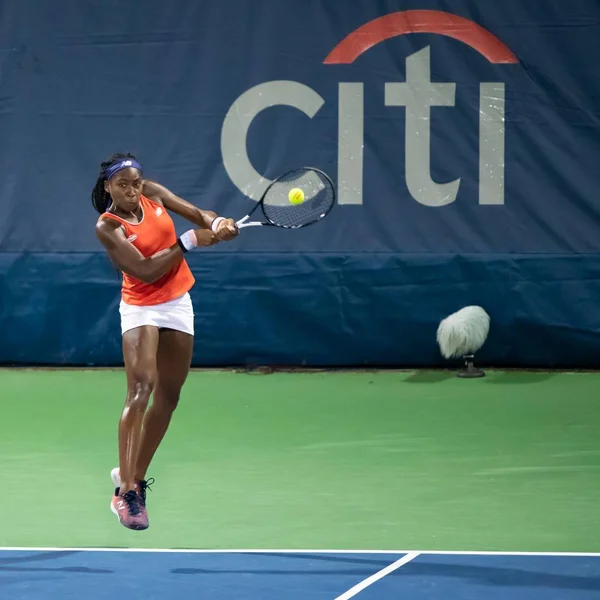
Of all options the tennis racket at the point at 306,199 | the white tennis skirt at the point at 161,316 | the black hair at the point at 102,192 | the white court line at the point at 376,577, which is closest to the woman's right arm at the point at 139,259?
the white tennis skirt at the point at 161,316

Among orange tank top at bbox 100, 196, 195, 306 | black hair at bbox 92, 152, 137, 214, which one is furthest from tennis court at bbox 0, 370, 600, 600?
black hair at bbox 92, 152, 137, 214

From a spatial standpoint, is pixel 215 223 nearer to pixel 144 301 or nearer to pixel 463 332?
pixel 144 301

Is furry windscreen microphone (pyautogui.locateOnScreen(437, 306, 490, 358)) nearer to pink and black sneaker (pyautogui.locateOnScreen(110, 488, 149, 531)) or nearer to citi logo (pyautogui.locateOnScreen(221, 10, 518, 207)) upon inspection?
citi logo (pyautogui.locateOnScreen(221, 10, 518, 207))

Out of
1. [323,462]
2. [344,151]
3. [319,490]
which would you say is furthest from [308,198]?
[344,151]

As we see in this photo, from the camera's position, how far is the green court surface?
223 inches

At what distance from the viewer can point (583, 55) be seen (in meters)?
9.74

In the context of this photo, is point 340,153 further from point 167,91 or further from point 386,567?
point 386,567

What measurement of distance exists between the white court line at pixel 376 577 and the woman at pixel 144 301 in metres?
0.96

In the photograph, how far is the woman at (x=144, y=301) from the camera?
5363 mm

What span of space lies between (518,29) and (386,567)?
567 cm

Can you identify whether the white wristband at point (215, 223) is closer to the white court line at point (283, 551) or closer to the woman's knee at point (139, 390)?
the woman's knee at point (139, 390)

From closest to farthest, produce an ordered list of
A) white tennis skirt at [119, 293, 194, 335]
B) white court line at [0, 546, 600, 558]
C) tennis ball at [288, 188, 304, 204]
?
1. white court line at [0, 546, 600, 558]
2. white tennis skirt at [119, 293, 194, 335]
3. tennis ball at [288, 188, 304, 204]

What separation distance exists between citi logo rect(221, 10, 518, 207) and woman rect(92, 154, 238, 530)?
413cm

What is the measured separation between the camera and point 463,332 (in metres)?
9.39
